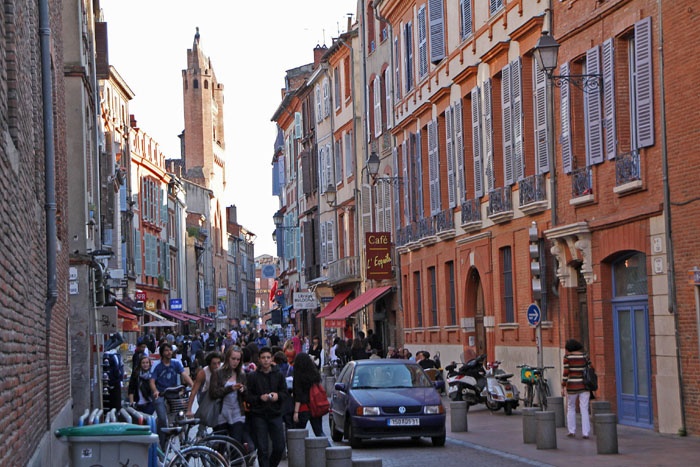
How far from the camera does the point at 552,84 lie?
2353 cm

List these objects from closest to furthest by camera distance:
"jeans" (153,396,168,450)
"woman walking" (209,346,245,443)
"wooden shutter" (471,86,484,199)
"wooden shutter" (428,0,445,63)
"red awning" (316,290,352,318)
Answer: "woman walking" (209,346,245,443) < "jeans" (153,396,168,450) < "wooden shutter" (471,86,484,199) < "wooden shutter" (428,0,445,63) < "red awning" (316,290,352,318)

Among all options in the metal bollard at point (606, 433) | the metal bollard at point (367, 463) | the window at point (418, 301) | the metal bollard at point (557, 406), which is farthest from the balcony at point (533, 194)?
the metal bollard at point (367, 463)

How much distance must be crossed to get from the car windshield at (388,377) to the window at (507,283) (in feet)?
26.0

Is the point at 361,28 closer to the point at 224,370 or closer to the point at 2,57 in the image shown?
the point at 224,370

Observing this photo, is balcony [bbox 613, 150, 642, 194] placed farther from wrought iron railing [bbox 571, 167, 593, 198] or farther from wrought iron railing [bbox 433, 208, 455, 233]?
wrought iron railing [bbox 433, 208, 455, 233]

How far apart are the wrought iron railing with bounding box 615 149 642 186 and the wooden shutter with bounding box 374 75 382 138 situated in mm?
22632

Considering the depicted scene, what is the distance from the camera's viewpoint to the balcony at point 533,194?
24.9 m

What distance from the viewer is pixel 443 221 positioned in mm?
33406

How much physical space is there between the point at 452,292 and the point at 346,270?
15.9 m

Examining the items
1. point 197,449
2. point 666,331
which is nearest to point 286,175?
point 666,331

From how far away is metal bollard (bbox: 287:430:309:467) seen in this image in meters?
15.1

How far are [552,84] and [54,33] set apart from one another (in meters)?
10.4

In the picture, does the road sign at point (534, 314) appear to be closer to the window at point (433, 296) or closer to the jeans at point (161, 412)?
the jeans at point (161, 412)

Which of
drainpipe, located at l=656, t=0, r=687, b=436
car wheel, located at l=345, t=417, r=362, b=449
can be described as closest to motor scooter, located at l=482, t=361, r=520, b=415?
car wheel, located at l=345, t=417, r=362, b=449
